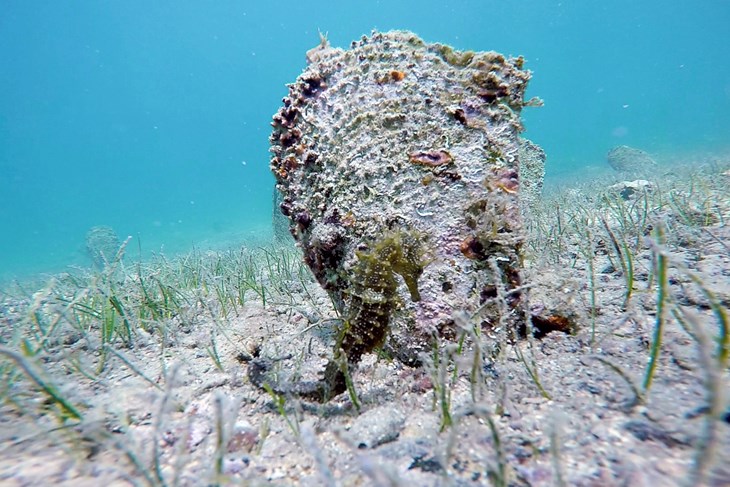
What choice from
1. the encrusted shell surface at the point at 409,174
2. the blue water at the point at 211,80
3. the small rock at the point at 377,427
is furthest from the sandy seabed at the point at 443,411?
the blue water at the point at 211,80

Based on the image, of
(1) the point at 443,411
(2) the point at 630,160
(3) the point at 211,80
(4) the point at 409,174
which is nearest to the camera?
(1) the point at 443,411

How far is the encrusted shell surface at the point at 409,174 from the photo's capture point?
1.74m

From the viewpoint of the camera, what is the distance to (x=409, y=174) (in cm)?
193

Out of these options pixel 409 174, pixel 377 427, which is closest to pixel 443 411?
pixel 377 427

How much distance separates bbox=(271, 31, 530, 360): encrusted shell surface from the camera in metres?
1.74

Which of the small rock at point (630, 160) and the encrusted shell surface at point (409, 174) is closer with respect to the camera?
the encrusted shell surface at point (409, 174)

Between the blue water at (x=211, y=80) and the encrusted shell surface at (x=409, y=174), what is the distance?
4077 inches

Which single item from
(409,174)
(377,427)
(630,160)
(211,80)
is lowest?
(377,427)

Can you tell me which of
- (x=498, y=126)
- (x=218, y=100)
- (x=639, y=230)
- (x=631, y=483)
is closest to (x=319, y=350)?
(x=631, y=483)

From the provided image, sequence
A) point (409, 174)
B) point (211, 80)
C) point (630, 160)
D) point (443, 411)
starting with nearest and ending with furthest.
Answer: point (443, 411) → point (409, 174) → point (630, 160) → point (211, 80)

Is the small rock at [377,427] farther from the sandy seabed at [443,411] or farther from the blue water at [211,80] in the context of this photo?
the blue water at [211,80]

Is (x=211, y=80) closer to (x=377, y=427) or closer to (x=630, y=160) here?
(x=630, y=160)

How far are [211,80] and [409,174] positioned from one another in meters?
152

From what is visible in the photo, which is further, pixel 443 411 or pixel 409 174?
pixel 409 174
